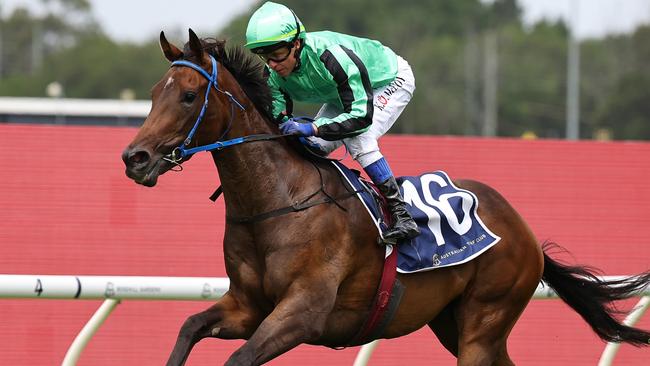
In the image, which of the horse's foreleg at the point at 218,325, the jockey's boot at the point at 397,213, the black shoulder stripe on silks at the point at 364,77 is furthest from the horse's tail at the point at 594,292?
the horse's foreleg at the point at 218,325

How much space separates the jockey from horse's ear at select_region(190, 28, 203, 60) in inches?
8.5

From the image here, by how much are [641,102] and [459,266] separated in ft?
126

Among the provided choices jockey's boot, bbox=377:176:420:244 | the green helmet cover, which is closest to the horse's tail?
jockey's boot, bbox=377:176:420:244

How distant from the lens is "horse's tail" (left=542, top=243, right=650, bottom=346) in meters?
5.32

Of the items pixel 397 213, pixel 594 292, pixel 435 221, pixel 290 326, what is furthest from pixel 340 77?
pixel 594 292

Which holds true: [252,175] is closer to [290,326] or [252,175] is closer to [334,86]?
[334,86]

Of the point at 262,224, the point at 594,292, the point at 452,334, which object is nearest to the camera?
the point at 262,224

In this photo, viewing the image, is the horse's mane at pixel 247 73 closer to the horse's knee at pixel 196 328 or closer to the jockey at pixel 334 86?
the jockey at pixel 334 86

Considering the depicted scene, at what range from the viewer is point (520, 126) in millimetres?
53219

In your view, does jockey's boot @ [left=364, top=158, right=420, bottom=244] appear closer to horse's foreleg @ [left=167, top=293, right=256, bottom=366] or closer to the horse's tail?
horse's foreleg @ [left=167, top=293, right=256, bottom=366]

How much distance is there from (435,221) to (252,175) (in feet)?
→ 2.83

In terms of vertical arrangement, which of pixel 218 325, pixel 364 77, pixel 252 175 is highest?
pixel 364 77

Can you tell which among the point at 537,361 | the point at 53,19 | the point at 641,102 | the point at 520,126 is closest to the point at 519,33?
the point at 520,126

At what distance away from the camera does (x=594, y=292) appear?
5.35 m
